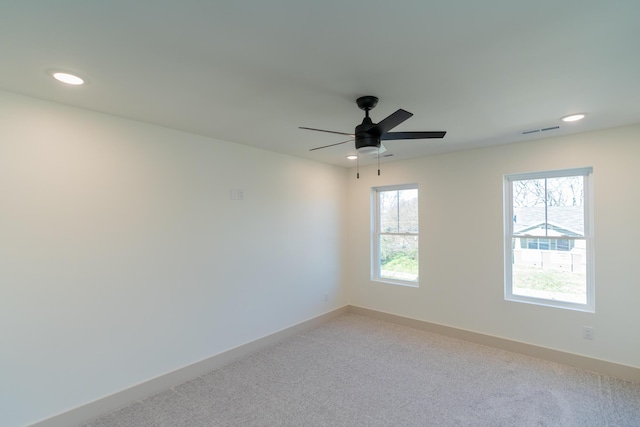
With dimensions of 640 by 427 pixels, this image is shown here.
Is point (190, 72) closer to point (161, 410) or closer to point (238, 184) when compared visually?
point (238, 184)

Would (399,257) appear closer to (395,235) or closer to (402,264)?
(402,264)

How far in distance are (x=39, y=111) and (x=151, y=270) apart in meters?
1.52

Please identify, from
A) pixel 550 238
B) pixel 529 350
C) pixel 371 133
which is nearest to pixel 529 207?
pixel 550 238

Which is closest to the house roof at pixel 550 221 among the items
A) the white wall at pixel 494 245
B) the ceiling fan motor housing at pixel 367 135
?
the white wall at pixel 494 245

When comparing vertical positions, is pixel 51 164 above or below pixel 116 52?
below

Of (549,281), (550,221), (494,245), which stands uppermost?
(550,221)

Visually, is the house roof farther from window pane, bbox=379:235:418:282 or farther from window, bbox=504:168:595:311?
window pane, bbox=379:235:418:282

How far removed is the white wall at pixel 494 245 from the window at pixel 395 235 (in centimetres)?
18

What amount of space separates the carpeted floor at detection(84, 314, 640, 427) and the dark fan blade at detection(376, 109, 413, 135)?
2249mm

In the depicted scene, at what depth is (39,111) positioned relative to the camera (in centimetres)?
230

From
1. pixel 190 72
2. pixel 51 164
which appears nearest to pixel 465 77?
pixel 190 72

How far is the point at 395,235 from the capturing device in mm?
4871

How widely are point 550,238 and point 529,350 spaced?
1.32 metres

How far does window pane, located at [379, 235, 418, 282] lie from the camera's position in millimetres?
4656
